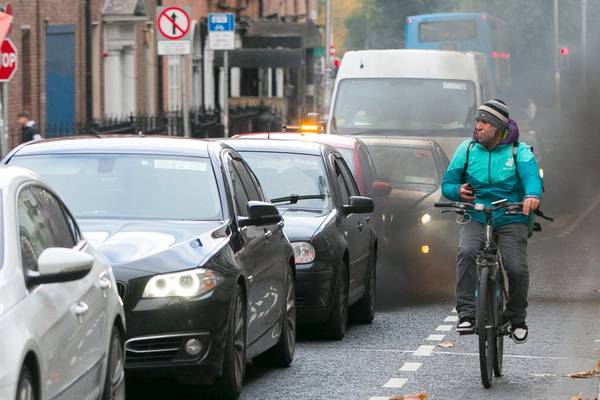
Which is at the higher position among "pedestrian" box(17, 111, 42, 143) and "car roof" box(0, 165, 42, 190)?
"car roof" box(0, 165, 42, 190)

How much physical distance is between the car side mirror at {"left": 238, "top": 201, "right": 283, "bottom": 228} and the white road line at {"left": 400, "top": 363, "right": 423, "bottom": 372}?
165 cm

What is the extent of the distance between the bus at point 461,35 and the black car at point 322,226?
2911 cm

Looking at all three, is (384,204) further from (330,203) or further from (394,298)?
(330,203)

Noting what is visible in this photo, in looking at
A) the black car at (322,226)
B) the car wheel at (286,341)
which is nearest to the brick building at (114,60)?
the black car at (322,226)

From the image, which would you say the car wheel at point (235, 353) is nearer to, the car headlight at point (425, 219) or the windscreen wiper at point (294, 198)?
the windscreen wiper at point (294, 198)

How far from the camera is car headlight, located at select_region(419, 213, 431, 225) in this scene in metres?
17.8

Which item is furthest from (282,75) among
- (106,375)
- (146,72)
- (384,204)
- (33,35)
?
(106,375)

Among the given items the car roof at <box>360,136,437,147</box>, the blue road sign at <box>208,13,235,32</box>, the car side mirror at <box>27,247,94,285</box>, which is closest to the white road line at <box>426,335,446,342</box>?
the car roof at <box>360,136,437,147</box>

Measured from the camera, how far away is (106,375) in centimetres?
766

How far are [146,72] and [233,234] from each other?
34093mm

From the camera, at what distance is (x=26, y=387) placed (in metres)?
6.01

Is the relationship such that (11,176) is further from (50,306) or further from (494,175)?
(494,175)

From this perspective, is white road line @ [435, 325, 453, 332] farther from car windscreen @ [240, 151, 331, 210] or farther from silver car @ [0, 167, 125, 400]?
silver car @ [0, 167, 125, 400]

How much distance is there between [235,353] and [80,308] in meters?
2.51
